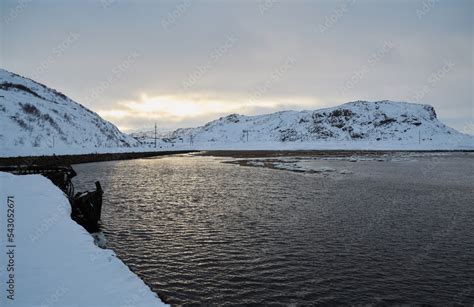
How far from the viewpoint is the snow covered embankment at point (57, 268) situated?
651 cm

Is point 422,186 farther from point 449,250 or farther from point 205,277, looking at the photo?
point 205,277

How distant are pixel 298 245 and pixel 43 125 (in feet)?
304

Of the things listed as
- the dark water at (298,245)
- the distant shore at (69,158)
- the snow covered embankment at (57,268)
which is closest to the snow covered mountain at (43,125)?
the distant shore at (69,158)

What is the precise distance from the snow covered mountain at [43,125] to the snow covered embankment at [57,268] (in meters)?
42.0

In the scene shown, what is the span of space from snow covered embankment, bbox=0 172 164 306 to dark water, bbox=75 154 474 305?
2.08 meters

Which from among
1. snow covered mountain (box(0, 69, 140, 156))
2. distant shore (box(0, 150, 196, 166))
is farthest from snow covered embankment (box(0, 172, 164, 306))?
snow covered mountain (box(0, 69, 140, 156))

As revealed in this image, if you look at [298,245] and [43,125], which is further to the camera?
[43,125]

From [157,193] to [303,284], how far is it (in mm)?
19115

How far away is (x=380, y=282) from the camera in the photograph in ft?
34.4

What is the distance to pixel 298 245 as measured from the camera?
13.9 m

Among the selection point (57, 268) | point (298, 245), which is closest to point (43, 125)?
point (298, 245)

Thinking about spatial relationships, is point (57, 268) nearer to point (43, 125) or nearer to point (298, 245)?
point (298, 245)

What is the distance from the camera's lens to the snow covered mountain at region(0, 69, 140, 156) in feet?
237

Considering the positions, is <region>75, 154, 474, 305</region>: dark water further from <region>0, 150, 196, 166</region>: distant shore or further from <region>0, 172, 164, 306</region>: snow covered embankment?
<region>0, 150, 196, 166</region>: distant shore
